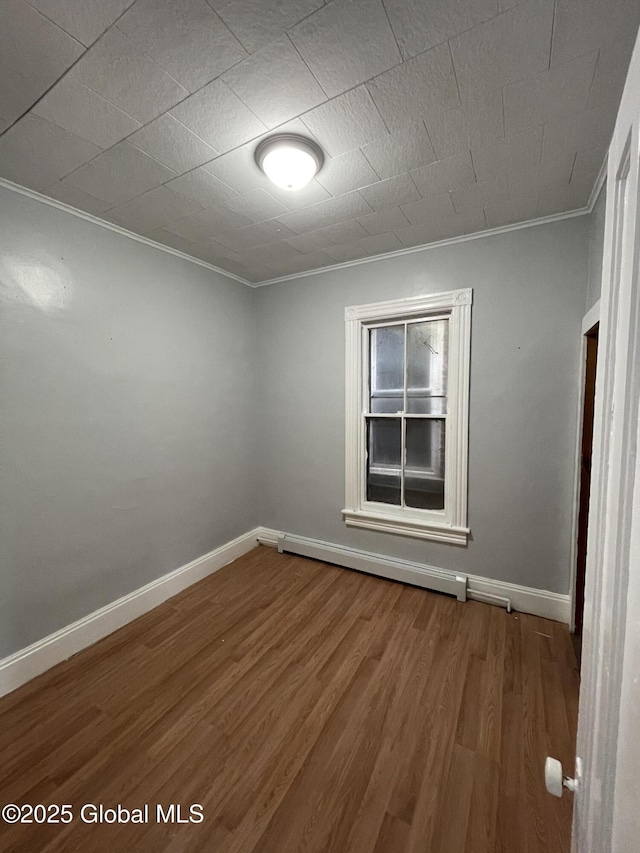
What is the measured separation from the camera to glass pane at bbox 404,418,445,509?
2730mm

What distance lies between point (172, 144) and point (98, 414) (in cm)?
150

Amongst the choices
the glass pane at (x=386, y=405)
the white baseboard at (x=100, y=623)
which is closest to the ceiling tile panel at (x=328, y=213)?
the glass pane at (x=386, y=405)

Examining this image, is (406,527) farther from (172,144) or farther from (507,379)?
(172,144)

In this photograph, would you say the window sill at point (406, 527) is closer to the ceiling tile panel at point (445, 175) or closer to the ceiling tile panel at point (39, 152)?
the ceiling tile panel at point (445, 175)

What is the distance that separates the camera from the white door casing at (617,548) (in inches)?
15.4

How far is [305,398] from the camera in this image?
302 centimetres

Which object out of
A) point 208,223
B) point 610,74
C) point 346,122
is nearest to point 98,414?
point 208,223

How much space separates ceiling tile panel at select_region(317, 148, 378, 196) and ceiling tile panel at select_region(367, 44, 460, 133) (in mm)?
229

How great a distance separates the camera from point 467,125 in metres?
1.34

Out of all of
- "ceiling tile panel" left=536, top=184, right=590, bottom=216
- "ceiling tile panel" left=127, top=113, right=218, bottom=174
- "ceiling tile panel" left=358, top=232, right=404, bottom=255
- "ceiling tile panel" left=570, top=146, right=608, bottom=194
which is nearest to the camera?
"ceiling tile panel" left=127, top=113, right=218, bottom=174

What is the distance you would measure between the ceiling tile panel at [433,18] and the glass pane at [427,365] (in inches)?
65.5

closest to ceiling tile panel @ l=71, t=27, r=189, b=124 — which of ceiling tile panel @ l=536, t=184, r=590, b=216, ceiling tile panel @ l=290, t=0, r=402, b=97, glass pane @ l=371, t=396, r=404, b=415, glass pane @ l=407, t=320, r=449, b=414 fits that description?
ceiling tile panel @ l=290, t=0, r=402, b=97

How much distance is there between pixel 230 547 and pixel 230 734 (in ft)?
5.30

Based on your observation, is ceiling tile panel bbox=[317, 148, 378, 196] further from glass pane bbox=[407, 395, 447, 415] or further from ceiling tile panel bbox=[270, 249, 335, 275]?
glass pane bbox=[407, 395, 447, 415]
